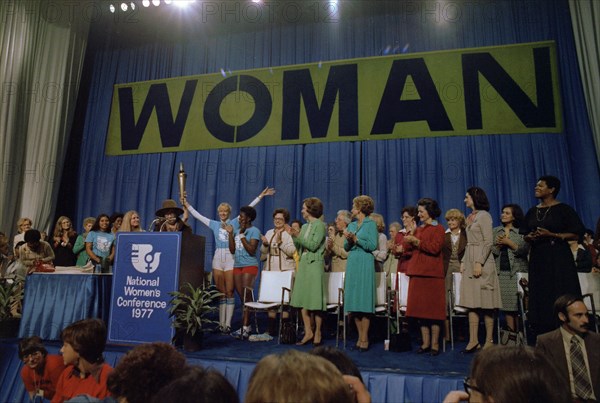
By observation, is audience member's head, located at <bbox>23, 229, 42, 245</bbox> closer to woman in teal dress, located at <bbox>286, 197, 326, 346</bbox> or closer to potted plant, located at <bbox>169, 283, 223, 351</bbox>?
potted plant, located at <bbox>169, 283, 223, 351</bbox>

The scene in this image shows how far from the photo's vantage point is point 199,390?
1117 mm

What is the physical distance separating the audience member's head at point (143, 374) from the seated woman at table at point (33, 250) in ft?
15.2

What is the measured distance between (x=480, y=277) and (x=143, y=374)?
3.41 m

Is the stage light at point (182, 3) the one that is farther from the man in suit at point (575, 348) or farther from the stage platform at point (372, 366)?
the man in suit at point (575, 348)

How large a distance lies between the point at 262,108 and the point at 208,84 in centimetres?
142

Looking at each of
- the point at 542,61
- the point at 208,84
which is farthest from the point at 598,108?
the point at 208,84

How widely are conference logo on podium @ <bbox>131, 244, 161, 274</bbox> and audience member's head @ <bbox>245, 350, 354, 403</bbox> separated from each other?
139 inches

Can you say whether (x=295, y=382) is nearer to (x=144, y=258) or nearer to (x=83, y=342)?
(x=83, y=342)

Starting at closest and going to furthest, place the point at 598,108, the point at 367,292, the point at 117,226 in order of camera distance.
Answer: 1. the point at 367,292
2. the point at 117,226
3. the point at 598,108

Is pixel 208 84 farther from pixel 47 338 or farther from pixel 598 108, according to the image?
pixel 598 108

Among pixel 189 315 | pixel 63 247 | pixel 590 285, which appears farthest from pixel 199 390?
pixel 63 247

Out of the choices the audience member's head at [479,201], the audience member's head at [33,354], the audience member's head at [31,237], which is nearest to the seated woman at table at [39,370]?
the audience member's head at [33,354]

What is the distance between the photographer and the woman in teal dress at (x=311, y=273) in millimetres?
4551

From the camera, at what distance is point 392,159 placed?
8477mm
